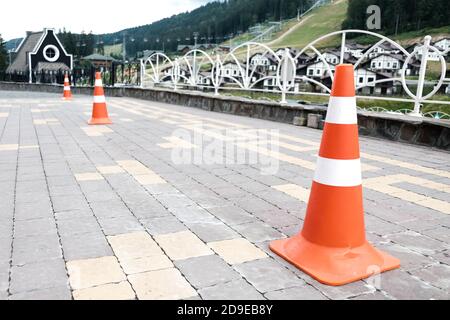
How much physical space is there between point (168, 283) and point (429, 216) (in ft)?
7.50

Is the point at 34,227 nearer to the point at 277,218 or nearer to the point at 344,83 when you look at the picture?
the point at 277,218

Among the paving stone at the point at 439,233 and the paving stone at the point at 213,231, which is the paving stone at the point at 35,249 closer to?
the paving stone at the point at 213,231

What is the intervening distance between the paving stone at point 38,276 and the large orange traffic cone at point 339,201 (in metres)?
1.30

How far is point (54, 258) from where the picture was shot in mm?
2369

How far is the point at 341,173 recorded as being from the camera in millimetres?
2400

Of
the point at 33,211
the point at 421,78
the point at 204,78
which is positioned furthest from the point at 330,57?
the point at 33,211

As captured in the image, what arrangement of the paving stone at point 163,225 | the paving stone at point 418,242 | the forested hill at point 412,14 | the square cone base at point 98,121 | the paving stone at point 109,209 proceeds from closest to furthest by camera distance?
the paving stone at point 418,242 → the paving stone at point 163,225 → the paving stone at point 109,209 → the square cone base at point 98,121 → the forested hill at point 412,14

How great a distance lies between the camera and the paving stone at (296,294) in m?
2.01

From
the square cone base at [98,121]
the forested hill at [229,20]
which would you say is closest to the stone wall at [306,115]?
the square cone base at [98,121]

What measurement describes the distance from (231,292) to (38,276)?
1.05 metres

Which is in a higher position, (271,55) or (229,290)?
(271,55)

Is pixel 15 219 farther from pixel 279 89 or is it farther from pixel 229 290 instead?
pixel 279 89

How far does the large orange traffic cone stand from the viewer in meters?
2.37

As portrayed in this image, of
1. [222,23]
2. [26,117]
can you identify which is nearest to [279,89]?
[26,117]
